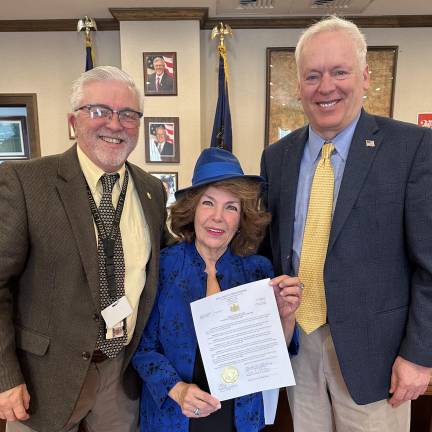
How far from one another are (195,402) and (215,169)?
2.50ft

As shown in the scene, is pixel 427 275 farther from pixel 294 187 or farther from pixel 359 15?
pixel 359 15

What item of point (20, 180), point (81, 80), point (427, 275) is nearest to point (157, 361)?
point (20, 180)

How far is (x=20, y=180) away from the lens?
1228 millimetres

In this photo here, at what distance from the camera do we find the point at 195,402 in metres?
1.17

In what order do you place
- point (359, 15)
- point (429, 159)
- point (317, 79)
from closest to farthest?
point (429, 159), point (317, 79), point (359, 15)

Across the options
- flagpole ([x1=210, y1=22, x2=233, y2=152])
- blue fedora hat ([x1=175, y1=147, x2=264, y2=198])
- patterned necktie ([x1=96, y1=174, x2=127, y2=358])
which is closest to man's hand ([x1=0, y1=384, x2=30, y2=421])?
patterned necktie ([x1=96, y1=174, x2=127, y2=358])

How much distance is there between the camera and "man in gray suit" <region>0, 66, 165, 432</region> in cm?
123

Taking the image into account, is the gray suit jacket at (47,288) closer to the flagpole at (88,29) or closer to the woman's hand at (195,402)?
the woman's hand at (195,402)

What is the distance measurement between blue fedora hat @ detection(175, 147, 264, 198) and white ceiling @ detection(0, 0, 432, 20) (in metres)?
2.76

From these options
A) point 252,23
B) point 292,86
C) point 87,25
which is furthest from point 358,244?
point 87,25

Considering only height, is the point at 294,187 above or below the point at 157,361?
above

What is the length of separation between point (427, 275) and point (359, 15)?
370 centimetres

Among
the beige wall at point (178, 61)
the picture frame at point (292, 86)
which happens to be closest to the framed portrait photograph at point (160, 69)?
the beige wall at point (178, 61)

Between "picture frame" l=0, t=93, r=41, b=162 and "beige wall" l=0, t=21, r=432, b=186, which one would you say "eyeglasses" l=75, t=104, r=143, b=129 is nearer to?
"beige wall" l=0, t=21, r=432, b=186
